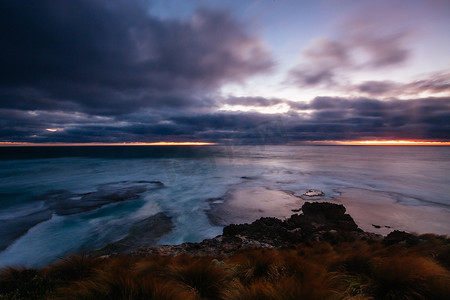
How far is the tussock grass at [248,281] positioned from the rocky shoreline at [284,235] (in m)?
3.72

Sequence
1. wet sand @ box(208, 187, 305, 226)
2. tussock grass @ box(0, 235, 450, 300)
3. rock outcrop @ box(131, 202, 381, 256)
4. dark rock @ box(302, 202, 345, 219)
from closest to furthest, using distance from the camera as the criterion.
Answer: tussock grass @ box(0, 235, 450, 300), rock outcrop @ box(131, 202, 381, 256), dark rock @ box(302, 202, 345, 219), wet sand @ box(208, 187, 305, 226)

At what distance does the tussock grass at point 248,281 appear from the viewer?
3227 mm

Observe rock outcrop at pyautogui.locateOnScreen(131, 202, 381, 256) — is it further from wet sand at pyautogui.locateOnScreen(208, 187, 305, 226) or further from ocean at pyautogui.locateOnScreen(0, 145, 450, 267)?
wet sand at pyautogui.locateOnScreen(208, 187, 305, 226)

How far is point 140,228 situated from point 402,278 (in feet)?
46.8

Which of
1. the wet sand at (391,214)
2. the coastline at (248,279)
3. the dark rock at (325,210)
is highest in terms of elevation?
the coastline at (248,279)

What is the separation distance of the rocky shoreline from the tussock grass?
3.72 meters

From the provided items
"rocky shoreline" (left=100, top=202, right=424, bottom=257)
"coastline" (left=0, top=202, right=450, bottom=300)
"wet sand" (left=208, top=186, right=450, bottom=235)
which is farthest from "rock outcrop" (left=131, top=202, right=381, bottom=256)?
"coastline" (left=0, top=202, right=450, bottom=300)

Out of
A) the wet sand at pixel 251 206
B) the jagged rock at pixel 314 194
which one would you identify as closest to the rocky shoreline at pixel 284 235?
the wet sand at pixel 251 206

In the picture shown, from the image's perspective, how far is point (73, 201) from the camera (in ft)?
68.8

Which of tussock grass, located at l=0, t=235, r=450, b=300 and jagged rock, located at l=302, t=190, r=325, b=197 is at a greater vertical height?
tussock grass, located at l=0, t=235, r=450, b=300

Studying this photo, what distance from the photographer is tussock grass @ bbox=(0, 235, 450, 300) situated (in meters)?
3.23

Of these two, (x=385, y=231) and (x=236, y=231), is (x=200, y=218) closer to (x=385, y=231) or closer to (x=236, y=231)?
(x=236, y=231)

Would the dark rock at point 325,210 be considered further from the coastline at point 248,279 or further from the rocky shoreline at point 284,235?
the coastline at point 248,279

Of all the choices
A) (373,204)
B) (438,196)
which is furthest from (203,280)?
(438,196)
